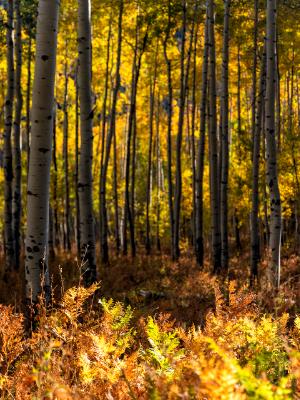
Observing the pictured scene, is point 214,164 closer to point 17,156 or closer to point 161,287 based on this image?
point 161,287

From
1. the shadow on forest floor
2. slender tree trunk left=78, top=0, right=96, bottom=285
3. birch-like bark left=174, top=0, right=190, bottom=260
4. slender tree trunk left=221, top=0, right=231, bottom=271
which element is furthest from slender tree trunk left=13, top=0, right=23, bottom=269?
slender tree trunk left=221, top=0, right=231, bottom=271

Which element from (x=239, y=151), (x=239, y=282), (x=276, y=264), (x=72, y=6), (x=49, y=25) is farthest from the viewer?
(x=239, y=151)

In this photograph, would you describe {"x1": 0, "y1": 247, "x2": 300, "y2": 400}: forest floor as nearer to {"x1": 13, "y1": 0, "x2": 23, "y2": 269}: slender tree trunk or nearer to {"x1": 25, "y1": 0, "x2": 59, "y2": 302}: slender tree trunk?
{"x1": 25, "y1": 0, "x2": 59, "y2": 302}: slender tree trunk

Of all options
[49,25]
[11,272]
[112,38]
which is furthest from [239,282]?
[112,38]

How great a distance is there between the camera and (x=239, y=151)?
61.0ft

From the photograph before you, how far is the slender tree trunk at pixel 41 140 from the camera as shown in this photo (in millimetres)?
A: 4836

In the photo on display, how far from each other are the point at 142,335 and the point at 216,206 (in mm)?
7296

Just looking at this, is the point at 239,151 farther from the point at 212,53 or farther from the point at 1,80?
the point at 1,80

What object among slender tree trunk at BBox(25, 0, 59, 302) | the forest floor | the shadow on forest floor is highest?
slender tree trunk at BBox(25, 0, 59, 302)

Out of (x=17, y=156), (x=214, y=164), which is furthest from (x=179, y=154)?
(x=17, y=156)

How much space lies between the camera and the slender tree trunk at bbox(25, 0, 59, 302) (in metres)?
4.84

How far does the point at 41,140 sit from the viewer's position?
4.84m

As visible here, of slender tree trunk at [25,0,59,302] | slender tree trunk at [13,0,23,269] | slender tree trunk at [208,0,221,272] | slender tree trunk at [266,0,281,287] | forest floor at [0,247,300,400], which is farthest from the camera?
slender tree trunk at [13,0,23,269]

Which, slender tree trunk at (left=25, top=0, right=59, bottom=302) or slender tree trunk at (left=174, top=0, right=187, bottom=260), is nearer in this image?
slender tree trunk at (left=25, top=0, right=59, bottom=302)
